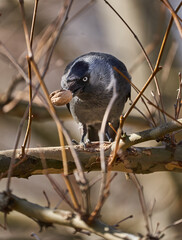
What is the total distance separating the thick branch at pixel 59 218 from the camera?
7.11 feet

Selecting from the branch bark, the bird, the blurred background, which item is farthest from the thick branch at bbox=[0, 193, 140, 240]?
the blurred background

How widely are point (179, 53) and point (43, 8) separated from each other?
8.27ft

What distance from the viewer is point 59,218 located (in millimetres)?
2369

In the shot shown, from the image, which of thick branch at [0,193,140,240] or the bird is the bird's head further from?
thick branch at [0,193,140,240]

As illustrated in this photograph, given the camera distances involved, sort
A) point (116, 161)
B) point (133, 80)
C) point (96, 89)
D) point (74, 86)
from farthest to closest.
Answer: point (133, 80) → point (96, 89) → point (74, 86) → point (116, 161)

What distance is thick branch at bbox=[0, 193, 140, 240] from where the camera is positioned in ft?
7.11

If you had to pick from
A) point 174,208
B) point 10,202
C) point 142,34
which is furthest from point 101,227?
point 142,34

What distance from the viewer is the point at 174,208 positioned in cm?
609

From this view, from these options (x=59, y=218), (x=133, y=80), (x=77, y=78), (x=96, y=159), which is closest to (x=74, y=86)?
(x=77, y=78)

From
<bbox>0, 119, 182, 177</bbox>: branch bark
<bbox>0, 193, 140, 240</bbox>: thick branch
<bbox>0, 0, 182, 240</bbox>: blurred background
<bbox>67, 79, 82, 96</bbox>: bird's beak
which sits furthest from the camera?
<bbox>0, 0, 182, 240</bbox>: blurred background

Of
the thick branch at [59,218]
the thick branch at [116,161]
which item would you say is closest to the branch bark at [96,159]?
the thick branch at [116,161]

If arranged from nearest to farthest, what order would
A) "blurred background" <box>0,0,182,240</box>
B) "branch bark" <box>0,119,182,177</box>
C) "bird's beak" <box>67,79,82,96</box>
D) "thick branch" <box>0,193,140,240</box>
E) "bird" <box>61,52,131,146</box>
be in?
1. "thick branch" <box>0,193,140,240</box>
2. "branch bark" <box>0,119,182,177</box>
3. "bird's beak" <box>67,79,82,96</box>
4. "bird" <box>61,52,131,146</box>
5. "blurred background" <box>0,0,182,240</box>

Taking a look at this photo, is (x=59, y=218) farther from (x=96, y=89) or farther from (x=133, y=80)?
(x=133, y=80)

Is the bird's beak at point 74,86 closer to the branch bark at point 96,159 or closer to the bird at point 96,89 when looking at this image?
the bird at point 96,89
